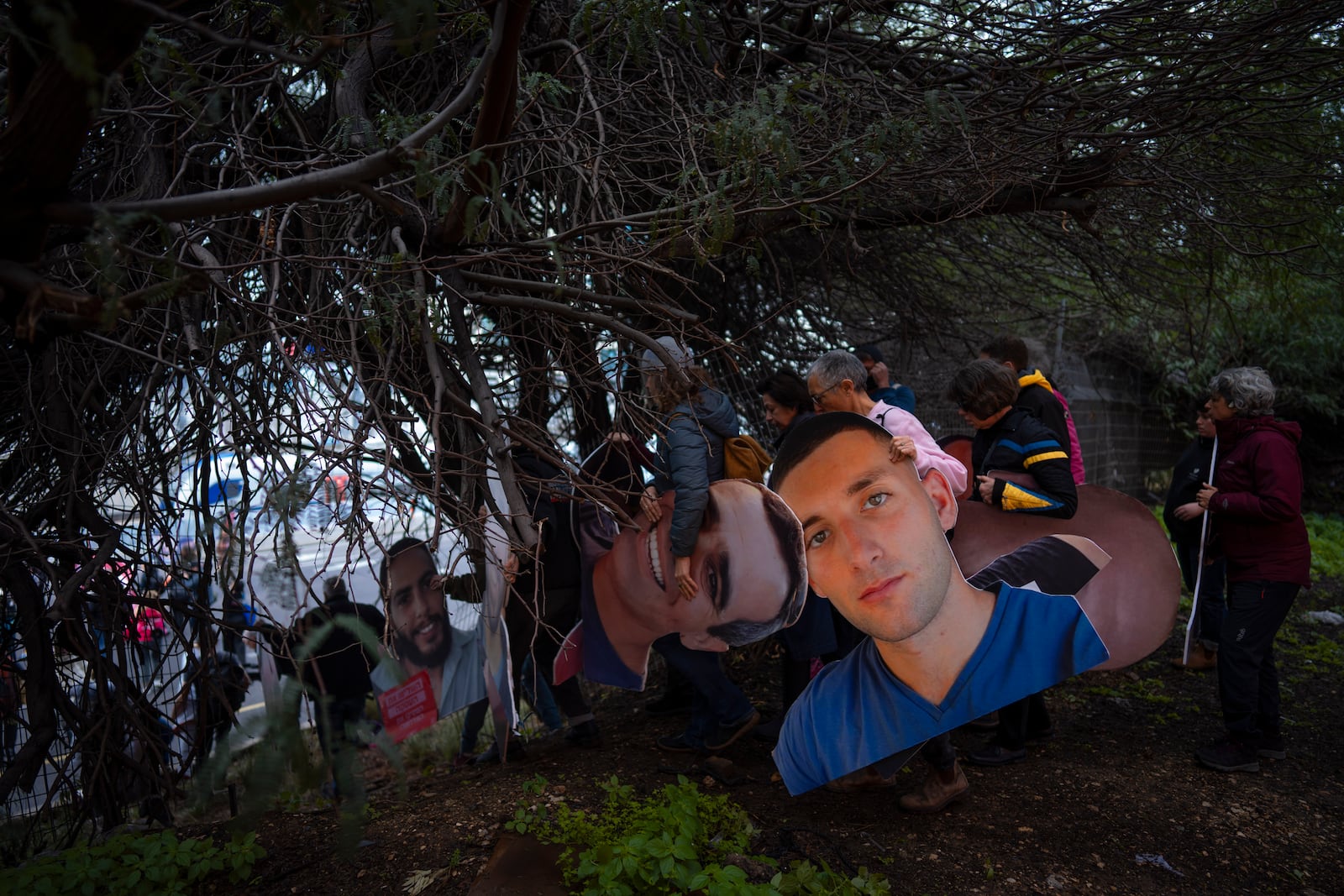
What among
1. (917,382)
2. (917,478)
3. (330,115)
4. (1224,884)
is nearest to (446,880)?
(917,478)

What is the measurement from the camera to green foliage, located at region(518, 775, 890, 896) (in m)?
2.70

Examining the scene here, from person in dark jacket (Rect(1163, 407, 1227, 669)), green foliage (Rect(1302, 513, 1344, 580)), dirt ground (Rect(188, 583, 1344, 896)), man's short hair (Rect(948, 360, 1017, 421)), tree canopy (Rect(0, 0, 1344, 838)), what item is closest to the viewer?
tree canopy (Rect(0, 0, 1344, 838))

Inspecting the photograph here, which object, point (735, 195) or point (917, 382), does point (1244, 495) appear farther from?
point (917, 382)

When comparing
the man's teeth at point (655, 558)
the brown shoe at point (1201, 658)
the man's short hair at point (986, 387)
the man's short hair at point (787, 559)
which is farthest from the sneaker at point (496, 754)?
the brown shoe at point (1201, 658)

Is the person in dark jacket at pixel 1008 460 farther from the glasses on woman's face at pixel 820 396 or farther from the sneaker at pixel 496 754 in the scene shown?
the sneaker at pixel 496 754

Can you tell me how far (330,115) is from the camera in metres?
4.27

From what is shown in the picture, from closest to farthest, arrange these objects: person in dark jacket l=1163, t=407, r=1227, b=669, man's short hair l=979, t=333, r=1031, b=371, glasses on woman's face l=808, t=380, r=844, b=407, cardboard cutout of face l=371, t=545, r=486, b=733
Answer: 1. glasses on woman's face l=808, t=380, r=844, b=407
2. cardboard cutout of face l=371, t=545, r=486, b=733
3. man's short hair l=979, t=333, r=1031, b=371
4. person in dark jacket l=1163, t=407, r=1227, b=669

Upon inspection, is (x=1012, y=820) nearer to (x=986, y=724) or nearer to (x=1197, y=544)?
(x=986, y=724)

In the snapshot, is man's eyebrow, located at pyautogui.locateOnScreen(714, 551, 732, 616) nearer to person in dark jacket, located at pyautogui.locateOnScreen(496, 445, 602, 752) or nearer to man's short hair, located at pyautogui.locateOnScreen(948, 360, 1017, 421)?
person in dark jacket, located at pyautogui.locateOnScreen(496, 445, 602, 752)

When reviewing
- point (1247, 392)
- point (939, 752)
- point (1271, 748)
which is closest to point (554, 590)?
point (939, 752)

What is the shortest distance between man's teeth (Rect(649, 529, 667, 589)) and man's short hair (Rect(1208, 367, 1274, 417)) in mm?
2705

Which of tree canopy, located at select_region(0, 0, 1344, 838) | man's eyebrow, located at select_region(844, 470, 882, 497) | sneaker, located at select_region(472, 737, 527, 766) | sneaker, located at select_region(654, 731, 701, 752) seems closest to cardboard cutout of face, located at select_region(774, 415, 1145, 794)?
man's eyebrow, located at select_region(844, 470, 882, 497)

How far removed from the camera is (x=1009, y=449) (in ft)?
12.7

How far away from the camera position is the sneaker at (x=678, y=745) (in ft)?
13.8
